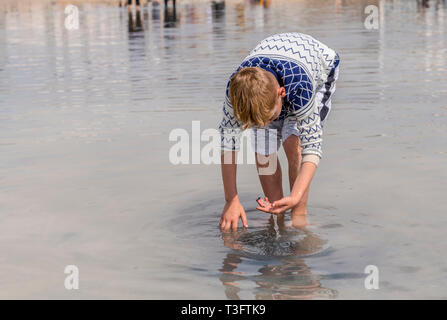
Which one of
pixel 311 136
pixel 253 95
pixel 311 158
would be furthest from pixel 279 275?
pixel 253 95

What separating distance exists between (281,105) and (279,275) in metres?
1.05

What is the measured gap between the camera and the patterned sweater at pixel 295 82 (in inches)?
170

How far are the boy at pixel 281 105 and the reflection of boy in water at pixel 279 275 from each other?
26 cm

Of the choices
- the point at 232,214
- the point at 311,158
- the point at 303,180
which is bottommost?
the point at 232,214

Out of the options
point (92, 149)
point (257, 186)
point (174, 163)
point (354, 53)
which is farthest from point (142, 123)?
point (354, 53)

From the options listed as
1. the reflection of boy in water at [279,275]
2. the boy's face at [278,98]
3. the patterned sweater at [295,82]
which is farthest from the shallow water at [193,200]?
the boy's face at [278,98]

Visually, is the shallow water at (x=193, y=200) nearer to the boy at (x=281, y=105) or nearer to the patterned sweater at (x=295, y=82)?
the boy at (x=281, y=105)

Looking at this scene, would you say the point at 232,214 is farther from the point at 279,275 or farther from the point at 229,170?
the point at 279,275

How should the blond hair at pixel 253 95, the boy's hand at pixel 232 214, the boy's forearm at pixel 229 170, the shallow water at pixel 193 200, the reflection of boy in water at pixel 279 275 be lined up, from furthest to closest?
the boy's hand at pixel 232 214
the boy's forearm at pixel 229 170
the shallow water at pixel 193 200
the reflection of boy in water at pixel 279 275
the blond hair at pixel 253 95

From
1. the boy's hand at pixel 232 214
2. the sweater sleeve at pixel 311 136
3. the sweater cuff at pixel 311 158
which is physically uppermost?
the sweater sleeve at pixel 311 136

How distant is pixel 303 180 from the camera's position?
14.6 ft

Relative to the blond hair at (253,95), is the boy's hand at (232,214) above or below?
below

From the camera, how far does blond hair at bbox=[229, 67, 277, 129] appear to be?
12.8 ft

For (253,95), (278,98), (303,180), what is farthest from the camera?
(303,180)
